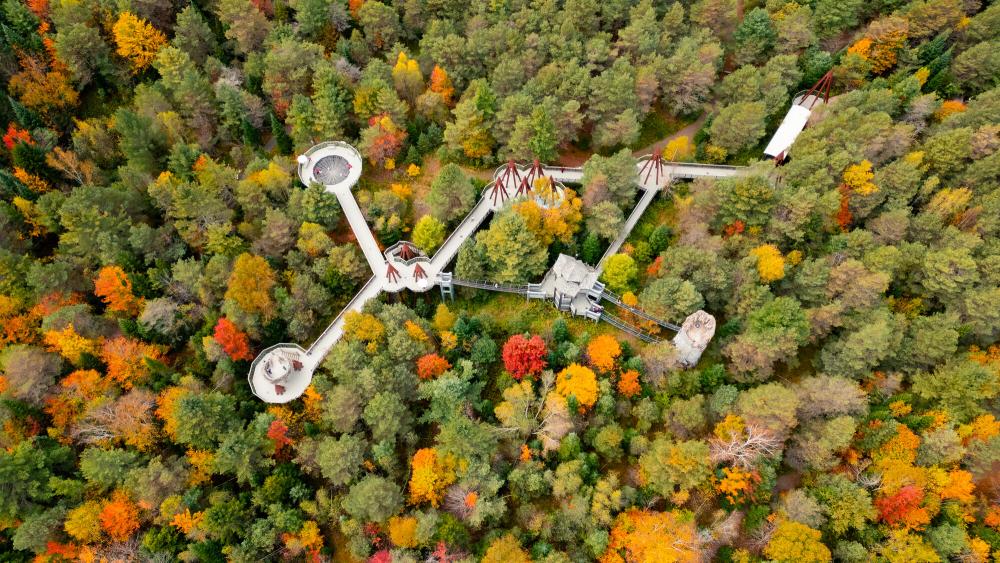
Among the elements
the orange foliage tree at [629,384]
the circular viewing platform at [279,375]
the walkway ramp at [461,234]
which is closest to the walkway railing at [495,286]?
the walkway ramp at [461,234]

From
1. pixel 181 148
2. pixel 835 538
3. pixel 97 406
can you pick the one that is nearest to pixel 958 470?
pixel 835 538

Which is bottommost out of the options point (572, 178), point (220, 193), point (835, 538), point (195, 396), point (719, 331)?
point (835, 538)

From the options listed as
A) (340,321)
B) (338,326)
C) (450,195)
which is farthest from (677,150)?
(338,326)

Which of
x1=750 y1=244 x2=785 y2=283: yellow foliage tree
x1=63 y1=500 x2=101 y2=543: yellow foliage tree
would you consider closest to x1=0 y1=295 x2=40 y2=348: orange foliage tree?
x1=63 y1=500 x2=101 y2=543: yellow foliage tree

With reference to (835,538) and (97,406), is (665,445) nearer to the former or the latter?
(835,538)

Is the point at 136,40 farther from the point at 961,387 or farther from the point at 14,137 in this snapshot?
the point at 961,387
